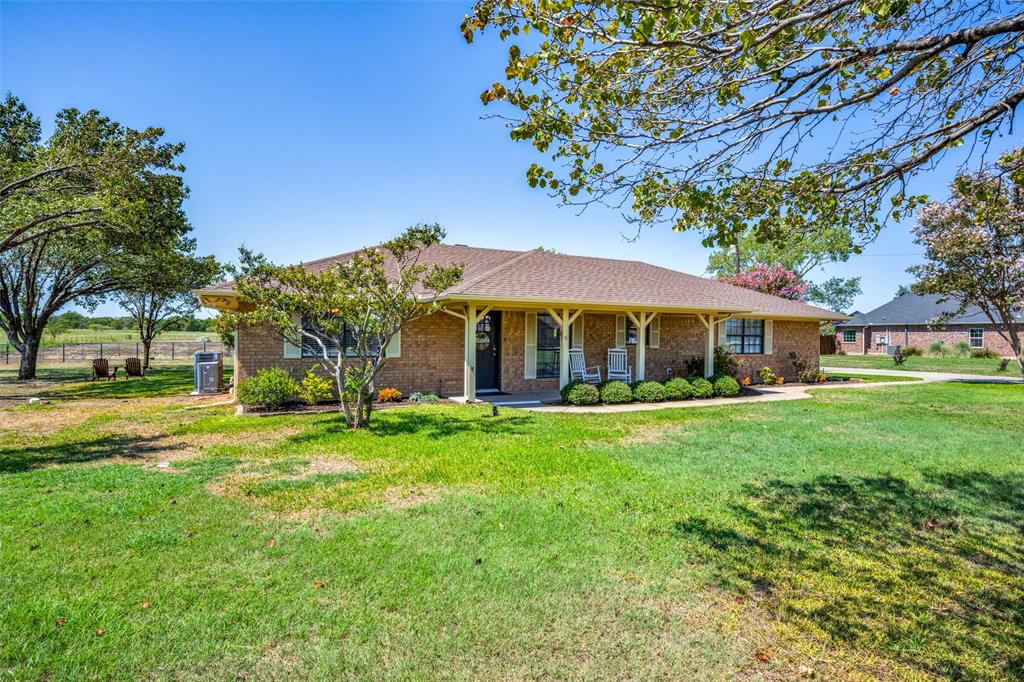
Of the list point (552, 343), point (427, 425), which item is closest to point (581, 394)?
point (552, 343)

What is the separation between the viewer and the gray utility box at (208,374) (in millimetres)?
14398

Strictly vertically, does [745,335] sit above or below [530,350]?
above

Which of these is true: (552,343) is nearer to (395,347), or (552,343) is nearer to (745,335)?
(395,347)

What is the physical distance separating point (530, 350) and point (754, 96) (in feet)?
33.5

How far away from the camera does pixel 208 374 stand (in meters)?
14.5

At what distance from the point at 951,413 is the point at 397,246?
12101mm

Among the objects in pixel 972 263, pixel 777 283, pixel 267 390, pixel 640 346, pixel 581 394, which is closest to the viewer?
pixel 267 390

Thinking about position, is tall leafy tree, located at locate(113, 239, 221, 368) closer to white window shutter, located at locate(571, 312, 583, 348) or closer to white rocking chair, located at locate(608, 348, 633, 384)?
white window shutter, located at locate(571, 312, 583, 348)

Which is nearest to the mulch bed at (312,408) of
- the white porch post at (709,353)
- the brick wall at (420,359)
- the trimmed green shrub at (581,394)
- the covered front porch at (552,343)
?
the brick wall at (420,359)

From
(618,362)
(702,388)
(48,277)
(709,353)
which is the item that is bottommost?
(702,388)

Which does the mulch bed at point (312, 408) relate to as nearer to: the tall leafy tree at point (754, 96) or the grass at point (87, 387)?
the grass at point (87, 387)

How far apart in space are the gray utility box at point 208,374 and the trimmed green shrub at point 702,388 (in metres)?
13.3

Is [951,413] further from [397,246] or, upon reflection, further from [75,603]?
[75,603]

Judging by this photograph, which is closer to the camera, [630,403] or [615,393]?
[615,393]
